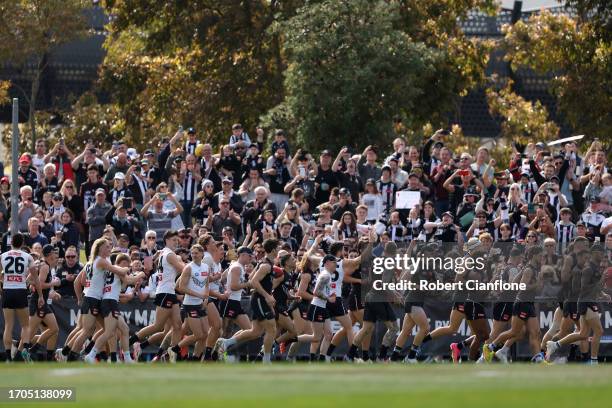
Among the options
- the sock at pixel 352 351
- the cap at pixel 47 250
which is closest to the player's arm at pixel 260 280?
the sock at pixel 352 351

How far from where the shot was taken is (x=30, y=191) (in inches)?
1041

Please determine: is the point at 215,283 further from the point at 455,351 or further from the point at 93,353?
the point at 455,351

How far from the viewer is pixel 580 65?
119ft

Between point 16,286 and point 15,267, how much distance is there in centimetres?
30

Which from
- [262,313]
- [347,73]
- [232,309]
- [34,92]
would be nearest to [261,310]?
[262,313]

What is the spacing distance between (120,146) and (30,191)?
98.7 inches

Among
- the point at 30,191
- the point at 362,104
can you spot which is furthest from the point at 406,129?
the point at 30,191

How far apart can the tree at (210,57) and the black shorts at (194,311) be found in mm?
14410

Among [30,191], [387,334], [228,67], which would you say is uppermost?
[228,67]

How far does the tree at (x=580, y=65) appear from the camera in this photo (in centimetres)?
3547

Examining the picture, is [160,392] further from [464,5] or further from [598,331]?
[464,5]

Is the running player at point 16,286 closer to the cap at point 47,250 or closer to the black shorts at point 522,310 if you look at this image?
the cap at point 47,250

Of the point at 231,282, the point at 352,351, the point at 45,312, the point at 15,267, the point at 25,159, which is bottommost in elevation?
the point at 352,351

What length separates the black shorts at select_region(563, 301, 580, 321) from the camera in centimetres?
2206
